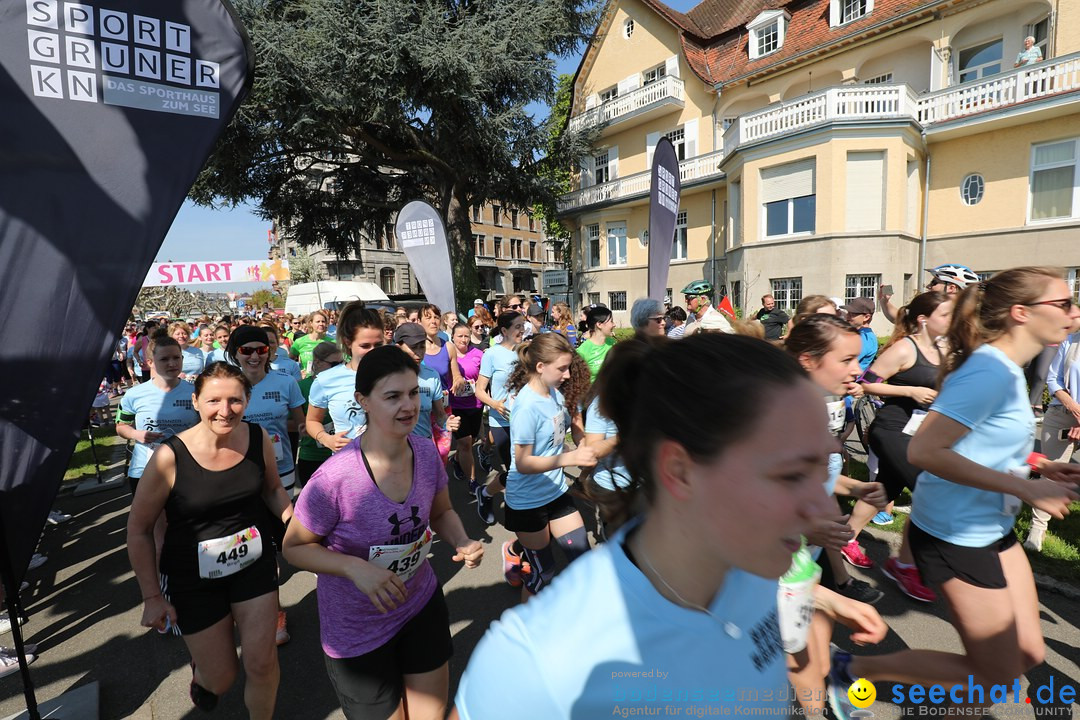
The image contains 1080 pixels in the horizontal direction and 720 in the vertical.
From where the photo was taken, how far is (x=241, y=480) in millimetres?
2619

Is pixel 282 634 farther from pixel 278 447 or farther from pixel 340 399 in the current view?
pixel 340 399

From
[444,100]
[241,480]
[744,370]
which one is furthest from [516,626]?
[444,100]

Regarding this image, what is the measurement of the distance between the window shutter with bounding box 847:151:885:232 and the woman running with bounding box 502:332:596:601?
17.0 meters

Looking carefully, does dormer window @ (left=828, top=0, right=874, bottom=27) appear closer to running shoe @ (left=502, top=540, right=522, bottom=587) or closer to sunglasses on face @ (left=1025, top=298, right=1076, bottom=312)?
sunglasses on face @ (left=1025, top=298, right=1076, bottom=312)

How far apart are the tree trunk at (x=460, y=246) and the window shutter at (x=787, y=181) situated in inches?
410

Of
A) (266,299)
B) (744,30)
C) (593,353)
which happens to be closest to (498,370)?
(593,353)

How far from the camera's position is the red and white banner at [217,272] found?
1800 centimetres

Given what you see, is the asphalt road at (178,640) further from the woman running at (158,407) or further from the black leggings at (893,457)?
the woman running at (158,407)

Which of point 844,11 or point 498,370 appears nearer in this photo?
point 498,370

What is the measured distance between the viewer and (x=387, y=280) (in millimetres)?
45250

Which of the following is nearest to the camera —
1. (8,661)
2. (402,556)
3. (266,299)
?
(402,556)

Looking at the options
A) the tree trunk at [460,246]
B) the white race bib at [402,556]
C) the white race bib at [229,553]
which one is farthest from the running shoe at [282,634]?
the tree trunk at [460,246]

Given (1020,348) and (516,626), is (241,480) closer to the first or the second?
(516,626)

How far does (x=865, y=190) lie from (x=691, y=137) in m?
8.23
